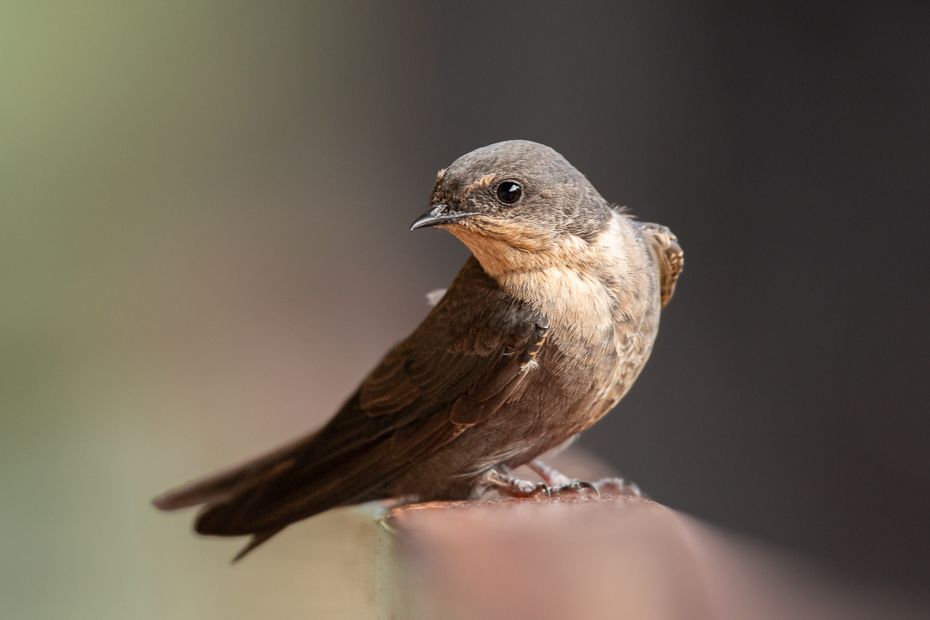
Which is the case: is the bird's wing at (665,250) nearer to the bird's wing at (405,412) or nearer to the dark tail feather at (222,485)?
the bird's wing at (405,412)

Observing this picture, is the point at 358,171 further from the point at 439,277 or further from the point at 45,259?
the point at 45,259

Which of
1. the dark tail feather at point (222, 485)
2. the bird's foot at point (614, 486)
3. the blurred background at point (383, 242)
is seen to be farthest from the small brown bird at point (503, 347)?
the blurred background at point (383, 242)

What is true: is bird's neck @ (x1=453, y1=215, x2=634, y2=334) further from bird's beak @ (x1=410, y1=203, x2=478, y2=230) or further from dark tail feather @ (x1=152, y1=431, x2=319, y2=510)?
dark tail feather @ (x1=152, y1=431, x2=319, y2=510)

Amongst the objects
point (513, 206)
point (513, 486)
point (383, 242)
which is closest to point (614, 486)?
point (513, 486)

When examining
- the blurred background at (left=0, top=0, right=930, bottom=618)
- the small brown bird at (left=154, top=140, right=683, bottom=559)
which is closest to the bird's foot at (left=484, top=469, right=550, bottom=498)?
the small brown bird at (left=154, top=140, right=683, bottom=559)

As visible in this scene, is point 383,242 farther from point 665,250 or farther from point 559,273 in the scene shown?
point 559,273

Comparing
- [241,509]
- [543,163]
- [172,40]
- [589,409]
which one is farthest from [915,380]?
[172,40]
